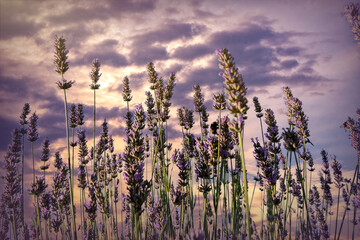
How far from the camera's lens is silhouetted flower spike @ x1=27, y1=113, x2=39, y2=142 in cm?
882

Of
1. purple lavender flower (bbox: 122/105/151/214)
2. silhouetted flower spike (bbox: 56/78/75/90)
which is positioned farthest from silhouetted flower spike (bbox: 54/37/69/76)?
purple lavender flower (bbox: 122/105/151/214)

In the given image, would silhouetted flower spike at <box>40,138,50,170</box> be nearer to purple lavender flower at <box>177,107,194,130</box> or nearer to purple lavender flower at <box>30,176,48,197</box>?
purple lavender flower at <box>30,176,48,197</box>

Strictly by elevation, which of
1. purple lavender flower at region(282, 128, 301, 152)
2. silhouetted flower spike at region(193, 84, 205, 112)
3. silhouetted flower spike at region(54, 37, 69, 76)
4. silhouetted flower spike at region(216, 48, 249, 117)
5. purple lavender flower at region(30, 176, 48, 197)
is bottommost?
purple lavender flower at region(30, 176, 48, 197)

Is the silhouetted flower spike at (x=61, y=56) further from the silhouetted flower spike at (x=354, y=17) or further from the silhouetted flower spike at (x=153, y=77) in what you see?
the silhouetted flower spike at (x=354, y=17)

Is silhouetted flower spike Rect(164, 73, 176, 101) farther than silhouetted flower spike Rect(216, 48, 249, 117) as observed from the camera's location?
Yes

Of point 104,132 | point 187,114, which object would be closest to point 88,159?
point 104,132

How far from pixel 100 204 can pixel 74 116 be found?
3.34 meters

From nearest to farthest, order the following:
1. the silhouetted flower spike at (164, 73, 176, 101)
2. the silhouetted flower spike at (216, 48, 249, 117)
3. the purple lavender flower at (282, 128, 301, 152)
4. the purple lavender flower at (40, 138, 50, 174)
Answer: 1. the silhouetted flower spike at (216, 48, 249, 117)
2. the purple lavender flower at (282, 128, 301, 152)
3. the silhouetted flower spike at (164, 73, 176, 101)
4. the purple lavender flower at (40, 138, 50, 174)

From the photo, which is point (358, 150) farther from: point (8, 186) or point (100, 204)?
point (8, 186)

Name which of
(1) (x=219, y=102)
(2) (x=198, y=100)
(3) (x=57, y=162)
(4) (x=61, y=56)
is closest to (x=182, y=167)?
(1) (x=219, y=102)

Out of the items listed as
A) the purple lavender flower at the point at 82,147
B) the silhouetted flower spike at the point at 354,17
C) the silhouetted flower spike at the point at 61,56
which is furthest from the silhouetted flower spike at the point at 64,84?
the silhouetted flower spike at the point at 354,17

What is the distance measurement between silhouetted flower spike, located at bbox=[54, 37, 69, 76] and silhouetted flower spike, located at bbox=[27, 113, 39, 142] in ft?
13.3

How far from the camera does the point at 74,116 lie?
807 centimetres

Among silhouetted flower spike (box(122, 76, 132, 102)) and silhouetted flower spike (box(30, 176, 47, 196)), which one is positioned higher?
silhouetted flower spike (box(122, 76, 132, 102))
